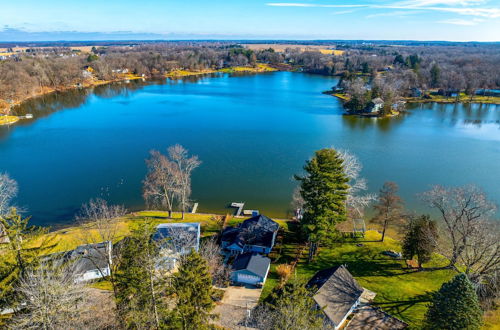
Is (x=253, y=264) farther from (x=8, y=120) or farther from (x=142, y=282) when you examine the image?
(x=8, y=120)

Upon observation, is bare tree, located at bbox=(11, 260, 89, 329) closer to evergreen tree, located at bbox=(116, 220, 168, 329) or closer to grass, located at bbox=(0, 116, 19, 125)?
evergreen tree, located at bbox=(116, 220, 168, 329)

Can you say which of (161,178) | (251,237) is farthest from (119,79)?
(251,237)

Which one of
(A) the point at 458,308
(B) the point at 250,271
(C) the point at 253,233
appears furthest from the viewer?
(C) the point at 253,233

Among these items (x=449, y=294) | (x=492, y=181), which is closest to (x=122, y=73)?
(x=492, y=181)

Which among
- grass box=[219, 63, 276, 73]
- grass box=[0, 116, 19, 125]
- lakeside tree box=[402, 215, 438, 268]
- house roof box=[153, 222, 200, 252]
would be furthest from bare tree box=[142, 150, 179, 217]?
grass box=[219, 63, 276, 73]

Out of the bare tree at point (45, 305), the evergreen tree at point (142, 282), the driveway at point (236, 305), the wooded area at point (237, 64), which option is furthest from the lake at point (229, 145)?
the bare tree at point (45, 305)
